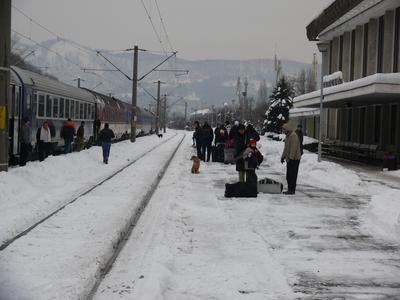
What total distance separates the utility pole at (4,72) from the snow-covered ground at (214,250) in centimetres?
177

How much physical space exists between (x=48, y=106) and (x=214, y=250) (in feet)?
59.1

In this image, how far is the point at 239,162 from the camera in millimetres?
14664

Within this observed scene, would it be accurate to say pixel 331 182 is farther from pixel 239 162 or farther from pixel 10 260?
pixel 10 260

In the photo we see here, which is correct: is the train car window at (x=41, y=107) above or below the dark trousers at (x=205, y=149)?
above

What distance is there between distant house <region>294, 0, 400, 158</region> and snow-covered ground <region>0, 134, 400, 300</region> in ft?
50.7

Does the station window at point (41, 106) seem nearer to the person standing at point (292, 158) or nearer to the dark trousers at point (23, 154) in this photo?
the dark trousers at point (23, 154)

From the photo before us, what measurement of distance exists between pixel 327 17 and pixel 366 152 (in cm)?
1704

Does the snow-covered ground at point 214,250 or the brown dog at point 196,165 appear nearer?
the snow-covered ground at point 214,250

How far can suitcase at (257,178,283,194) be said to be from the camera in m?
15.1

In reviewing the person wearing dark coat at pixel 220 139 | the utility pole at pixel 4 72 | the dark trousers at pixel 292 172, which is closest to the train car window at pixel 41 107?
the utility pole at pixel 4 72

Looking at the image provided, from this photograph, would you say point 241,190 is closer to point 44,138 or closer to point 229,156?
point 44,138

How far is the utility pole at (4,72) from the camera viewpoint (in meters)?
15.5

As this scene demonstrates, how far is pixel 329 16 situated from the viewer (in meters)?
45.6

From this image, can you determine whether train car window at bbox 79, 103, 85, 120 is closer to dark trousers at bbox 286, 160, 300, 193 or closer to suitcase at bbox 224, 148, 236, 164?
suitcase at bbox 224, 148, 236, 164
